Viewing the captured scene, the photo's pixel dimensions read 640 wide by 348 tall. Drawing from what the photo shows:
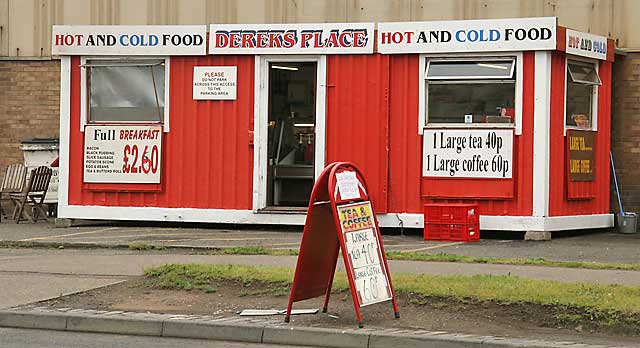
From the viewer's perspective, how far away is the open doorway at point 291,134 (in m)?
19.0

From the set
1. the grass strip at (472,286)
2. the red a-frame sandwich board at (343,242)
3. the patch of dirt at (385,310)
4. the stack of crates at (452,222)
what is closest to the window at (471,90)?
the stack of crates at (452,222)

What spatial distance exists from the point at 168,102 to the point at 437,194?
4811 millimetres

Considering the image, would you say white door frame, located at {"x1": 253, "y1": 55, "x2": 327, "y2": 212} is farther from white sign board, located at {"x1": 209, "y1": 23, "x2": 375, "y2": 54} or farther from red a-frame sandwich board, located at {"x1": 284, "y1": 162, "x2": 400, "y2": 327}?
red a-frame sandwich board, located at {"x1": 284, "y1": 162, "x2": 400, "y2": 327}

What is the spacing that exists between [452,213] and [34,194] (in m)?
8.67

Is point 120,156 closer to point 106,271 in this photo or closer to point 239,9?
point 239,9

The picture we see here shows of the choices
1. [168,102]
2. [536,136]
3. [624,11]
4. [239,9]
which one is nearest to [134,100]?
[168,102]

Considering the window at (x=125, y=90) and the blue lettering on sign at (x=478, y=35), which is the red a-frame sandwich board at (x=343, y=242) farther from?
the window at (x=125, y=90)

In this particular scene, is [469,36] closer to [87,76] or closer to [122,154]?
[122,154]

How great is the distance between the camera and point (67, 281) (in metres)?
12.4

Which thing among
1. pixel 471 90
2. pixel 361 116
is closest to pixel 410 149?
pixel 361 116

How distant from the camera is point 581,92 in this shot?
1825cm

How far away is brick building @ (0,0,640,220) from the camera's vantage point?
1936 centimetres

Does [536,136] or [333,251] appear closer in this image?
[333,251]

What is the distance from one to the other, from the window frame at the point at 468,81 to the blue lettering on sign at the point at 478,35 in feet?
0.77
